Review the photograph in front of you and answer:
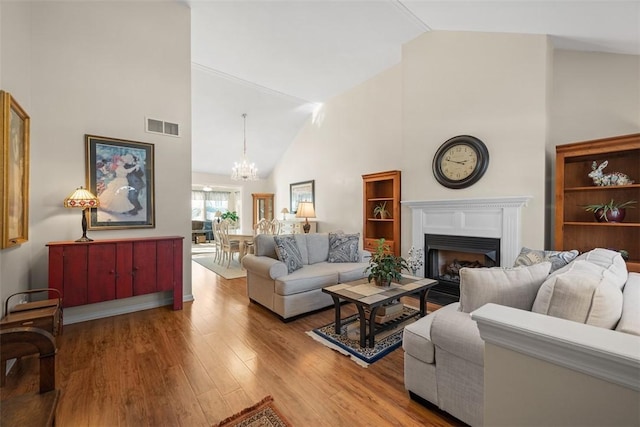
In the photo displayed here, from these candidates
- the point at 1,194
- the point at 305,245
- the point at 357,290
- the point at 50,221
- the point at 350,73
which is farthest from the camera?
the point at 350,73

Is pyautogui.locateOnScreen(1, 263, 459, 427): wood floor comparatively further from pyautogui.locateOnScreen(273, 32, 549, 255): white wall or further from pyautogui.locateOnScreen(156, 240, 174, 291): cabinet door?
pyautogui.locateOnScreen(273, 32, 549, 255): white wall

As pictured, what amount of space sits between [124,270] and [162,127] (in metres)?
1.84

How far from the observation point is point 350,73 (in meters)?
5.12

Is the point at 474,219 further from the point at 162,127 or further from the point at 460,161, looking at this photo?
the point at 162,127

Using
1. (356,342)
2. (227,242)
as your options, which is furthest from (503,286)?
(227,242)

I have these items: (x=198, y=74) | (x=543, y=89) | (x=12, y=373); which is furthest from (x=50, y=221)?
(x=543, y=89)

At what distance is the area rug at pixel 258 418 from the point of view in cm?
155

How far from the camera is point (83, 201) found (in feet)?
9.23

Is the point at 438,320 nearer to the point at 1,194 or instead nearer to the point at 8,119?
the point at 1,194

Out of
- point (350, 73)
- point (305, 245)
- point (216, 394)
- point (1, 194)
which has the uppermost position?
point (350, 73)

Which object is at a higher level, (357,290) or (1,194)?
(1,194)

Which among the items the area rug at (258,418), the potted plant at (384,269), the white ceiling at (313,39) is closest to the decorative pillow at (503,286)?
the potted plant at (384,269)

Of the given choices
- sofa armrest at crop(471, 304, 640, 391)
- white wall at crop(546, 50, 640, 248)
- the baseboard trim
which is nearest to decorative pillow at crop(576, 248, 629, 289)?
sofa armrest at crop(471, 304, 640, 391)

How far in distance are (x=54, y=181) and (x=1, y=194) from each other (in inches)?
42.6
